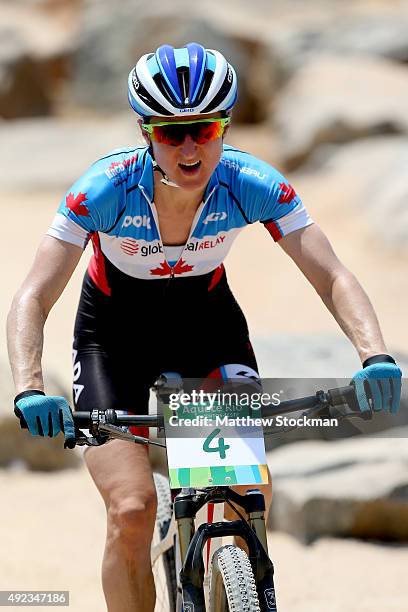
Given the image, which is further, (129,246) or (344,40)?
(344,40)

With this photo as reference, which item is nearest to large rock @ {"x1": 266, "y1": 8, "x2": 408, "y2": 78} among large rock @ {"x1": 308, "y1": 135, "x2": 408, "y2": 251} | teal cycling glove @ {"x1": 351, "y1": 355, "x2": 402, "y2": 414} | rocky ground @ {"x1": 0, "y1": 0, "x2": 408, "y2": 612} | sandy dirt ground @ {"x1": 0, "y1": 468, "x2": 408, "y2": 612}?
rocky ground @ {"x1": 0, "y1": 0, "x2": 408, "y2": 612}

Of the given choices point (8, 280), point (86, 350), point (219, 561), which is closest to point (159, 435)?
point (219, 561)

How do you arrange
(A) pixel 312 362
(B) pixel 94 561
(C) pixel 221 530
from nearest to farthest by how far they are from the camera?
(C) pixel 221 530 < (B) pixel 94 561 < (A) pixel 312 362

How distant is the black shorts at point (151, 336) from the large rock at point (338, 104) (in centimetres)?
1367

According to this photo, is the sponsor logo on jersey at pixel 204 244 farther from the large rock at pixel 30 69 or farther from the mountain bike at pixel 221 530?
the large rock at pixel 30 69

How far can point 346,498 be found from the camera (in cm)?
672

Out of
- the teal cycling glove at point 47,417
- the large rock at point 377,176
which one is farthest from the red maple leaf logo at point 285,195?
the large rock at point 377,176

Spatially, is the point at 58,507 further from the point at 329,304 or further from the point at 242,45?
the point at 242,45

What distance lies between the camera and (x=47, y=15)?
2870cm

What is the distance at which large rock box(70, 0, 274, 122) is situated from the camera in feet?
75.6

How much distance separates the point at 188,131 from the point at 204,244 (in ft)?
1.85

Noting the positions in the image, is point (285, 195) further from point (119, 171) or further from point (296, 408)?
point (296, 408)

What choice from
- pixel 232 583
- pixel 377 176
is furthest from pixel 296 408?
pixel 377 176

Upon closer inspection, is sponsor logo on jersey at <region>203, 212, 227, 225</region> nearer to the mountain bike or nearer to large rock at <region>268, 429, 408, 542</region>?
the mountain bike
